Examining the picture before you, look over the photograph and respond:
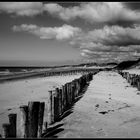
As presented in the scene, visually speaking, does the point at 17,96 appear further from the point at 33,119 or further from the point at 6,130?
the point at 6,130

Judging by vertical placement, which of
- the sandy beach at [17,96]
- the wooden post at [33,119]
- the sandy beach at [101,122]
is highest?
the wooden post at [33,119]

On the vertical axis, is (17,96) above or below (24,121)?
below

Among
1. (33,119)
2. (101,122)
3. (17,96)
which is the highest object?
(33,119)

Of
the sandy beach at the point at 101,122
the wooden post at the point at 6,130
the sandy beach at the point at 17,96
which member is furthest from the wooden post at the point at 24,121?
the sandy beach at the point at 17,96

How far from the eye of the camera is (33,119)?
243 inches

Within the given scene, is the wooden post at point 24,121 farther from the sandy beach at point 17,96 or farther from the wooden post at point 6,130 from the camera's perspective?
the sandy beach at point 17,96

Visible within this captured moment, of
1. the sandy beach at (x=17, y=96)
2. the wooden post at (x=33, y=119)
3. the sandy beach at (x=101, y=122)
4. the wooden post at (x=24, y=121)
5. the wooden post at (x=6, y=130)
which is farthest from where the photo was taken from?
the sandy beach at (x=17, y=96)

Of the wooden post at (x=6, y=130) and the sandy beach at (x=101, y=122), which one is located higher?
the wooden post at (x=6, y=130)

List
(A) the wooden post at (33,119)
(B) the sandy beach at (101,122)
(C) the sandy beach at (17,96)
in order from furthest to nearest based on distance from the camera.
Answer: (C) the sandy beach at (17,96) < (B) the sandy beach at (101,122) < (A) the wooden post at (33,119)

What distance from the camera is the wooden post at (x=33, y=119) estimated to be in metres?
6.09

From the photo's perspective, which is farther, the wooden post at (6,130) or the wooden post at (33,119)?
the wooden post at (33,119)

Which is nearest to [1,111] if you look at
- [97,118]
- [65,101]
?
[65,101]

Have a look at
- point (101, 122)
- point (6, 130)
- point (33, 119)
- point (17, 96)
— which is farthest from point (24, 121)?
point (17, 96)

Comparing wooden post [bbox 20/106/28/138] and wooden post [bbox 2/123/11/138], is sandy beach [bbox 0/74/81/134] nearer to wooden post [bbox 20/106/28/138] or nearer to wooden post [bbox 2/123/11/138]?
wooden post [bbox 20/106/28/138]
